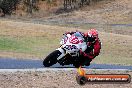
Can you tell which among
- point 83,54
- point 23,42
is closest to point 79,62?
point 83,54

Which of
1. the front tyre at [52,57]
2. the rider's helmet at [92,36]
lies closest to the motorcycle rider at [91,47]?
the rider's helmet at [92,36]

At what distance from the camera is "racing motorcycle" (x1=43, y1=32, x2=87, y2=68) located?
632 cm

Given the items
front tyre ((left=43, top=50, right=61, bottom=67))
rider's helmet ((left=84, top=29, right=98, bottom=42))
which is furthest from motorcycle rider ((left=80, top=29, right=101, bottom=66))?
front tyre ((left=43, top=50, right=61, bottom=67))

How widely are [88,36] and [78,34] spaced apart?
0.57ft

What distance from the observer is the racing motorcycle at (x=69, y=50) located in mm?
6320

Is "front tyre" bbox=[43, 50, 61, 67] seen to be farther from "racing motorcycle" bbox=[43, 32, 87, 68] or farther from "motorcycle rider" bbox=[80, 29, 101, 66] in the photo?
"motorcycle rider" bbox=[80, 29, 101, 66]

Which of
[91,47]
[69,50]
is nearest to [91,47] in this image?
[91,47]

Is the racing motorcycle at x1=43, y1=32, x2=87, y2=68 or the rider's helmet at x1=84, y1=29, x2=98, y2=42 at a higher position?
the rider's helmet at x1=84, y1=29, x2=98, y2=42

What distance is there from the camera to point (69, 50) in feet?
20.7

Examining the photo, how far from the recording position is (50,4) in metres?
98.8

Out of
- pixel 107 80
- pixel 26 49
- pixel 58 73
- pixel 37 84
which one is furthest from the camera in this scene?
pixel 26 49

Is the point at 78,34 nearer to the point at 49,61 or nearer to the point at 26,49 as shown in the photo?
the point at 49,61

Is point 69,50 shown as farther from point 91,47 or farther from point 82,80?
point 82,80

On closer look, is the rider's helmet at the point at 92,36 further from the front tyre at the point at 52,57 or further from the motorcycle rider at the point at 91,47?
the front tyre at the point at 52,57
